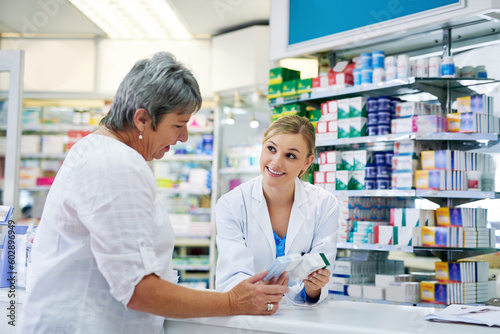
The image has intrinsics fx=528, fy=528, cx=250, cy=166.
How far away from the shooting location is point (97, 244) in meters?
1.44

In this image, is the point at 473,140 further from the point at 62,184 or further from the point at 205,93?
the point at 205,93

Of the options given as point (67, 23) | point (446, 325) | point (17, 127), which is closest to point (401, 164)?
point (446, 325)

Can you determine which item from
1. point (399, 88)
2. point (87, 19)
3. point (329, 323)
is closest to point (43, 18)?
point (87, 19)

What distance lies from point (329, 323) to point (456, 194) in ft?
8.27

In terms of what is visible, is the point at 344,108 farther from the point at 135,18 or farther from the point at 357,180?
the point at 135,18

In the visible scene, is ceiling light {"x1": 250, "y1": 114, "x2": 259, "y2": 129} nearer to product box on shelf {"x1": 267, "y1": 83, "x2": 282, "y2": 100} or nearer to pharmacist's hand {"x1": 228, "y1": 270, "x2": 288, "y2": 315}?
product box on shelf {"x1": 267, "y1": 83, "x2": 282, "y2": 100}

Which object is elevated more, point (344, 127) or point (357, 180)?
point (344, 127)

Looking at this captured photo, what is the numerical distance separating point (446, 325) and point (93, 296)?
1.10m

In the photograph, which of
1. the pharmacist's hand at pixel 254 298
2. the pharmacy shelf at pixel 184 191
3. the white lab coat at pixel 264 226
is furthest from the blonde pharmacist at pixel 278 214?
the pharmacy shelf at pixel 184 191

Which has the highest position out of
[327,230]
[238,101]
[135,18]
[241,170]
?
[135,18]

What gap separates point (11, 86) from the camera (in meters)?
3.47

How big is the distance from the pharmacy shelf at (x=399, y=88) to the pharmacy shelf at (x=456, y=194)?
2.69 ft

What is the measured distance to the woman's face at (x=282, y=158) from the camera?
2.58 meters

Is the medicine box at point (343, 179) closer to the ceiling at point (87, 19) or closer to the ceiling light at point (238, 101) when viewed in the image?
the ceiling at point (87, 19)
